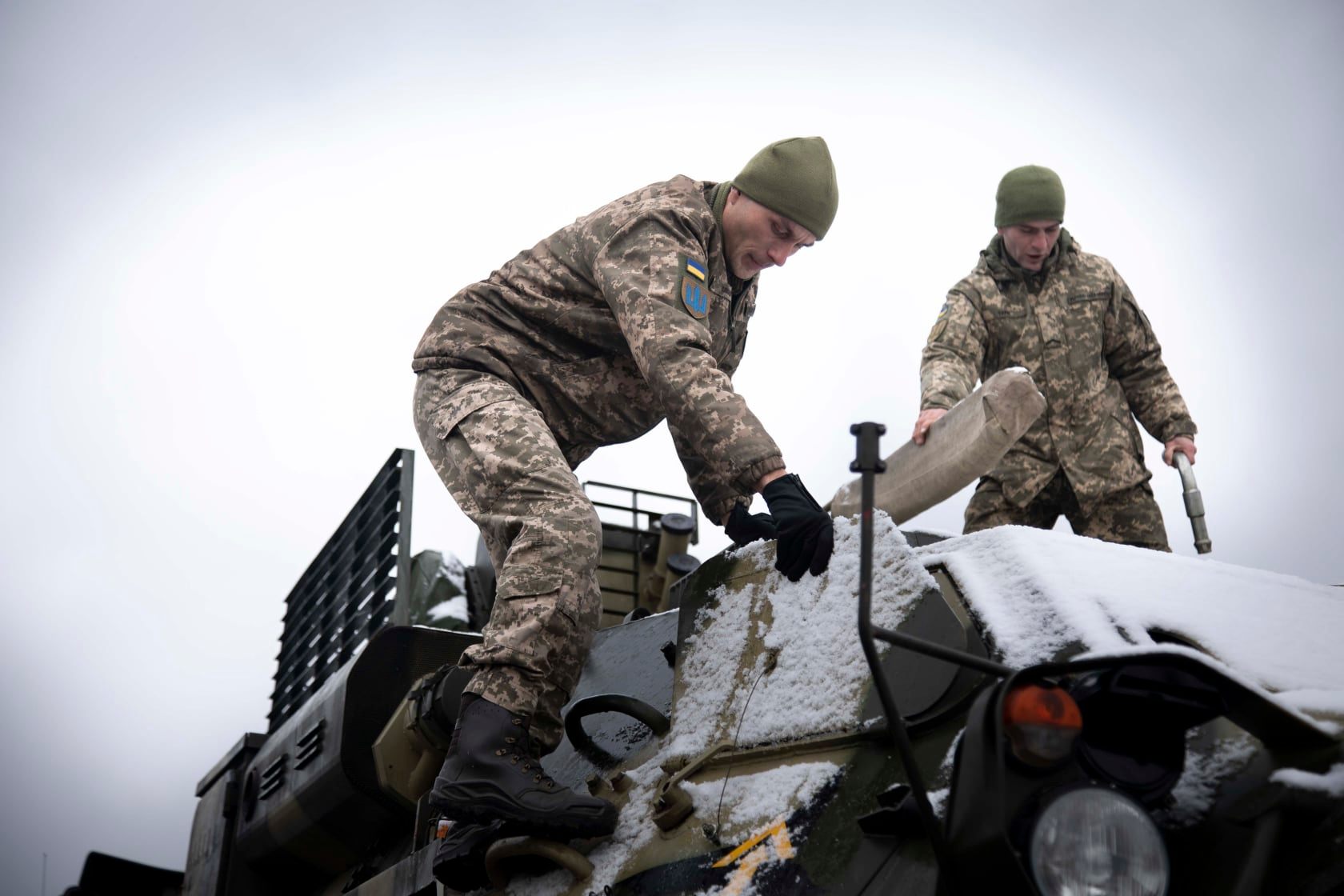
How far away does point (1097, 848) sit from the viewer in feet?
4.65

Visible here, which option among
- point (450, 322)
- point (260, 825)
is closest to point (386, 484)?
point (260, 825)

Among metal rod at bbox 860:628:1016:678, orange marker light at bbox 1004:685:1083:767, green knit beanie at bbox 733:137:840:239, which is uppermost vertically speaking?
green knit beanie at bbox 733:137:840:239

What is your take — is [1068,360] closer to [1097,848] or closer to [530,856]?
[530,856]

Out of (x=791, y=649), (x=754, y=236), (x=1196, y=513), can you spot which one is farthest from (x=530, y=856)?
(x=1196, y=513)

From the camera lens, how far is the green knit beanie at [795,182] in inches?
130

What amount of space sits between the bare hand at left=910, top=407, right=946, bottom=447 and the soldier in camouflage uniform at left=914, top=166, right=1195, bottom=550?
454 mm

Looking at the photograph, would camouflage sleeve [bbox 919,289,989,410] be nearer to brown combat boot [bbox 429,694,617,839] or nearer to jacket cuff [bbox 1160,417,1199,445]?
jacket cuff [bbox 1160,417,1199,445]

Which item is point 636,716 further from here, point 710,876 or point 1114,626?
point 1114,626

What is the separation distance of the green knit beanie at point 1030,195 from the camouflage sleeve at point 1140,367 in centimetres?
41

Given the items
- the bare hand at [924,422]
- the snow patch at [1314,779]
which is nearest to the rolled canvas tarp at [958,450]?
the bare hand at [924,422]

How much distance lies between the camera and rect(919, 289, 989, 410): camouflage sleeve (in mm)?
4320

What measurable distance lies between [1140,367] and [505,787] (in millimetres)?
3059

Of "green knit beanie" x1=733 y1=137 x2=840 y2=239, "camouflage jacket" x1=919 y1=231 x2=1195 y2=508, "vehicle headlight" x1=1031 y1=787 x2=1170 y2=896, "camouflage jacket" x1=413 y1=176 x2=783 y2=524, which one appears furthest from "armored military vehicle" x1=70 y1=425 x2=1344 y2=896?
"camouflage jacket" x1=919 y1=231 x2=1195 y2=508

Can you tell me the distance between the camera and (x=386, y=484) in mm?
5391
